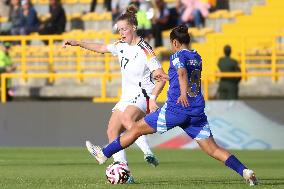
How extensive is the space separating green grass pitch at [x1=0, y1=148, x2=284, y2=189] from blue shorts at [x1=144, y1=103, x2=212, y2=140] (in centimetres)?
66

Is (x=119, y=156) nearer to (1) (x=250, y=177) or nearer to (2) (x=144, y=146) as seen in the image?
(2) (x=144, y=146)

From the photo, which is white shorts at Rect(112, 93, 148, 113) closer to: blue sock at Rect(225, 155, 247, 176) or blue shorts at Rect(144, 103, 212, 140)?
blue shorts at Rect(144, 103, 212, 140)

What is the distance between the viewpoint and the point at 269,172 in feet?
56.8

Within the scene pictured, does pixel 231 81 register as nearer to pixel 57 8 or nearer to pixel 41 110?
pixel 41 110

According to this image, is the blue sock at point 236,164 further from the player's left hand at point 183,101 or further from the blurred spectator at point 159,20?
the blurred spectator at point 159,20

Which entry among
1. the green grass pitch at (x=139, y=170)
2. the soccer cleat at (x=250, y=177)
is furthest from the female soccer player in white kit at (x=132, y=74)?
the soccer cleat at (x=250, y=177)

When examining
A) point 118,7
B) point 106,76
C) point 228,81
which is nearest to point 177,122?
point 228,81

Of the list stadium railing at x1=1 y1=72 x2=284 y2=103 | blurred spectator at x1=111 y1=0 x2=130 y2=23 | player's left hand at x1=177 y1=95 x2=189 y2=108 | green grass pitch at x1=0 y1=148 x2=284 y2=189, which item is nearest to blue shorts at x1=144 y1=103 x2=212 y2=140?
player's left hand at x1=177 y1=95 x2=189 y2=108

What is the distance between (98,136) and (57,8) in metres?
6.60

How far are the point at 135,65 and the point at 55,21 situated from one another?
1659 cm

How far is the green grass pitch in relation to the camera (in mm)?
14211

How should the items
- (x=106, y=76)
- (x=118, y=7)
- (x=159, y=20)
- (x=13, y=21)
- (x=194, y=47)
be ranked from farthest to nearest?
(x=13, y=21) → (x=118, y=7) → (x=159, y=20) → (x=194, y=47) → (x=106, y=76)

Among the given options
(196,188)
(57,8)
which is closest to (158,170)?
(196,188)

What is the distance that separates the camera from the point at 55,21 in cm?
3200
